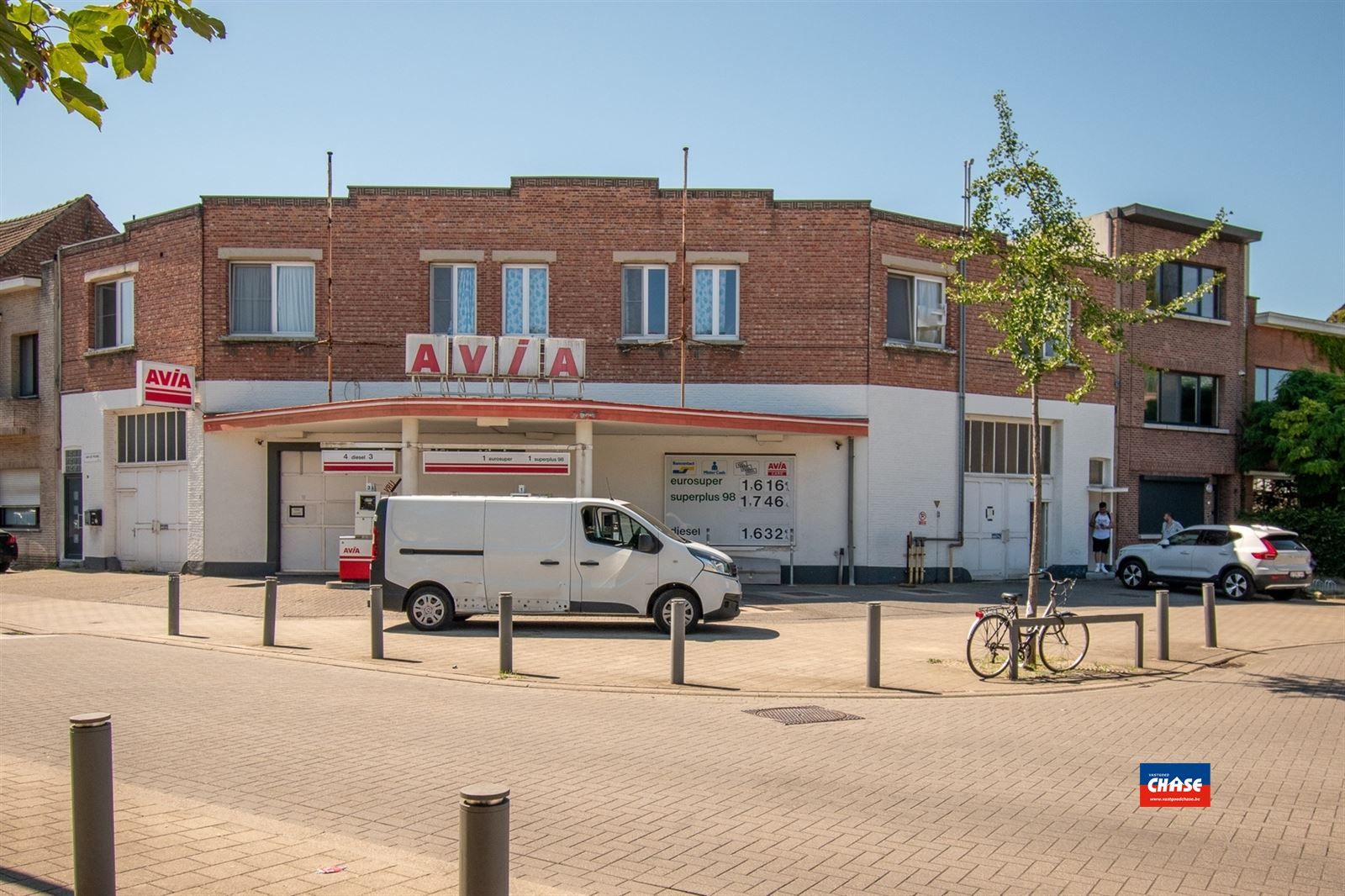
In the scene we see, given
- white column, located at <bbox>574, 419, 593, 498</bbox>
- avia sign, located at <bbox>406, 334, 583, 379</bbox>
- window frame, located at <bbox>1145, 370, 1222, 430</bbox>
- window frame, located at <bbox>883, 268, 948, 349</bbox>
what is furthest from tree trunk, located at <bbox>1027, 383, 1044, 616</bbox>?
window frame, located at <bbox>1145, 370, 1222, 430</bbox>

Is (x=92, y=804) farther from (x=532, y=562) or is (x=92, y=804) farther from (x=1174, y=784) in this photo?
(x=532, y=562)

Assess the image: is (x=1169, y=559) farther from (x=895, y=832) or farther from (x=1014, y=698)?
(x=895, y=832)

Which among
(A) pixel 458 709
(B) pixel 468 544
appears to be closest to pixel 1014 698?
(A) pixel 458 709

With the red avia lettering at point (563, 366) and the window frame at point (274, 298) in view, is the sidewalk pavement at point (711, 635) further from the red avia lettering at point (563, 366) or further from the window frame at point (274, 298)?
the red avia lettering at point (563, 366)

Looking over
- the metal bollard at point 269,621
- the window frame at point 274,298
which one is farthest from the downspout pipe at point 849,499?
the metal bollard at point 269,621

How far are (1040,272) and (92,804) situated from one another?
11.4 meters

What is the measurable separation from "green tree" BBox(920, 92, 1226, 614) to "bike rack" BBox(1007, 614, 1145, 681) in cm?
67

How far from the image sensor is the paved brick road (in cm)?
534

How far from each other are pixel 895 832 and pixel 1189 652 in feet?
32.5

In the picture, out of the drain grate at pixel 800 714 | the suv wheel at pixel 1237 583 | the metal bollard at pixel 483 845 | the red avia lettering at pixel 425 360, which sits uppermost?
the red avia lettering at pixel 425 360

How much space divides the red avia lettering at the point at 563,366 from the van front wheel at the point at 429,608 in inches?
248

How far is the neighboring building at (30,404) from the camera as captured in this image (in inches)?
997

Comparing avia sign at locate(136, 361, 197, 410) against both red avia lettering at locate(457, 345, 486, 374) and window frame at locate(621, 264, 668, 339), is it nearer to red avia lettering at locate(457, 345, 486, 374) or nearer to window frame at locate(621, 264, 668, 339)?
red avia lettering at locate(457, 345, 486, 374)

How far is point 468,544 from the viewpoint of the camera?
578 inches
